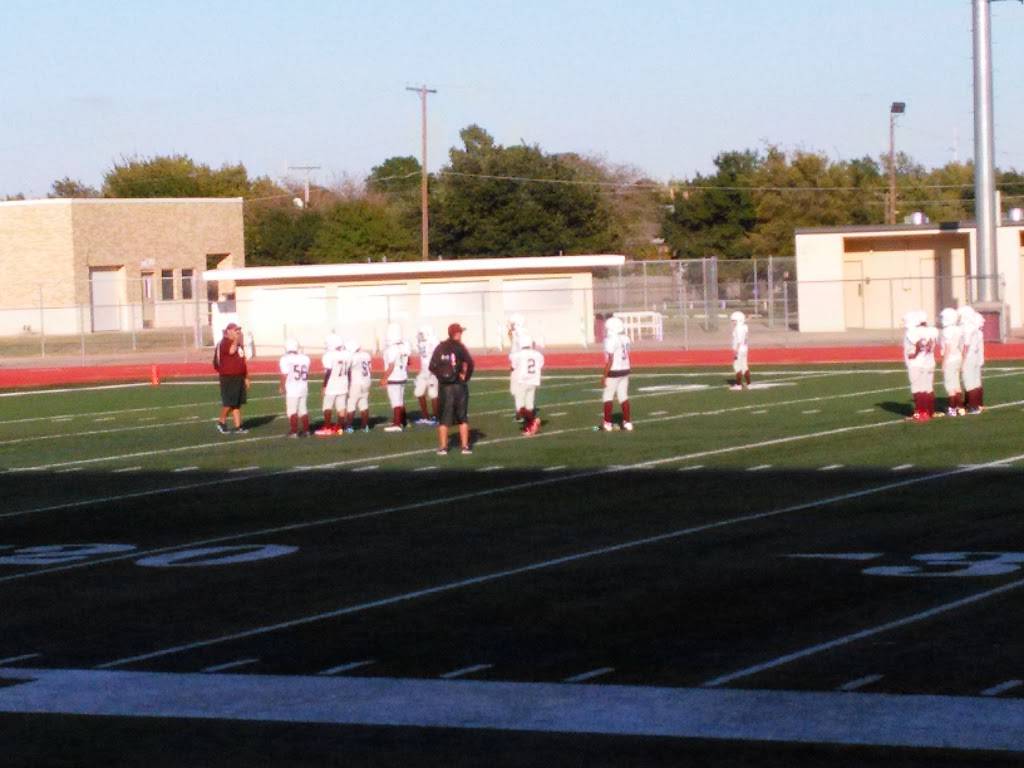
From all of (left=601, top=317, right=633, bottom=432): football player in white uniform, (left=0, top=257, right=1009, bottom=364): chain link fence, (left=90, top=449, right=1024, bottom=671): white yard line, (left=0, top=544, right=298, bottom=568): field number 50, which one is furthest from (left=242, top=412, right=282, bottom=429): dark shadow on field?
(left=0, top=257, right=1009, bottom=364): chain link fence

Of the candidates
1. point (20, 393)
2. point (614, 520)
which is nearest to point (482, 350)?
point (20, 393)

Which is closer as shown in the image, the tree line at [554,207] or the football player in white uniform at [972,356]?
the football player in white uniform at [972,356]

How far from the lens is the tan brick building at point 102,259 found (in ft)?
214

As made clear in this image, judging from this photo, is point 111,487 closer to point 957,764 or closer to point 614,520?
point 614,520

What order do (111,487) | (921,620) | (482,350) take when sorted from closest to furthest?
(921,620) < (111,487) < (482,350)

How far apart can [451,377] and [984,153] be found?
24.7 m

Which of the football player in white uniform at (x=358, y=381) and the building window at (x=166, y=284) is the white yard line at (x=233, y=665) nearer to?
the football player in white uniform at (x=358, y=381)

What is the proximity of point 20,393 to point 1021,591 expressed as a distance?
107ft

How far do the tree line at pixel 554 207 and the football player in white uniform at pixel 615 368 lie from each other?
50.0 meters

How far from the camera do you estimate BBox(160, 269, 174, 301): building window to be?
6888 cm

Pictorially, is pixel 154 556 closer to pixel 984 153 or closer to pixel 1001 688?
pixel 1001 688

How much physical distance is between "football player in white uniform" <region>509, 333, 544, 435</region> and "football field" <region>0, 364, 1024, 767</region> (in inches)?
45.0

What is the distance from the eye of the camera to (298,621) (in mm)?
10938

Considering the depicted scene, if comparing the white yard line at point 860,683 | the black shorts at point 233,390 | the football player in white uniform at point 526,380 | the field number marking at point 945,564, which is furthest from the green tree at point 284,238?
the white yard line at point 860,683
